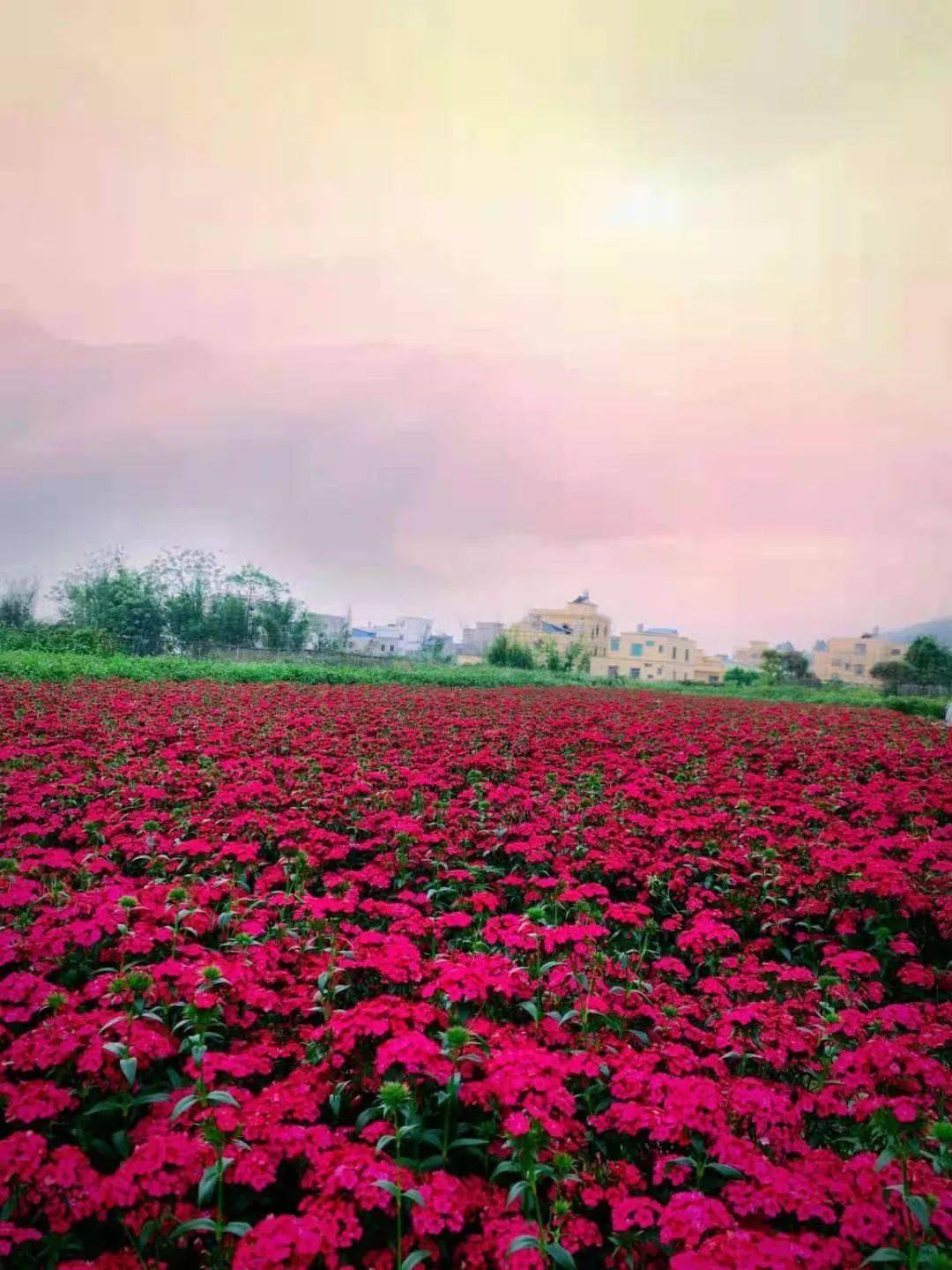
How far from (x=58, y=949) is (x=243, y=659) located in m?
23.6

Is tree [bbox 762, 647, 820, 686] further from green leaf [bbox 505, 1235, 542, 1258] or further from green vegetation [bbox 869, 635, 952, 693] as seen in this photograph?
green leaf [bbox 505, 1235, 542, 1258]

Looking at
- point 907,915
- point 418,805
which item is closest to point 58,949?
point 418,805

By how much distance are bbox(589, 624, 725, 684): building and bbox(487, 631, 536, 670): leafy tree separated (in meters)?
34.8

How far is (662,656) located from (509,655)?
40689 millimetres

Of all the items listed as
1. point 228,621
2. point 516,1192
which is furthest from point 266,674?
point 516,1192

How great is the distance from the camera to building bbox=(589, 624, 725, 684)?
70.9 m

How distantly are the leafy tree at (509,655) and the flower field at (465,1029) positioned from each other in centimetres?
2999

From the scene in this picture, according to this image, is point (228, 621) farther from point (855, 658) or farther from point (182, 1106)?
point (855, 658)

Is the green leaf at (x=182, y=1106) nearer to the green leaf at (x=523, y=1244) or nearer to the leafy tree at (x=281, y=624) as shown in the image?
the green leaf at (x=523, y=1244)

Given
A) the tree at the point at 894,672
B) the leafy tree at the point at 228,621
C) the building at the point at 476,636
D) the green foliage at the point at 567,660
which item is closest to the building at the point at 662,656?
the building at the point at 476,636

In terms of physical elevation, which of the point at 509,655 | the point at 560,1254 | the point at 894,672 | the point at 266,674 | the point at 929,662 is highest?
the point at 929,662

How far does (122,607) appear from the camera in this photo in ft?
103

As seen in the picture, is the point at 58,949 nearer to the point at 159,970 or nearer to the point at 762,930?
the point at 159,970

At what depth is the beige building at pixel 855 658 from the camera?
82.8m
